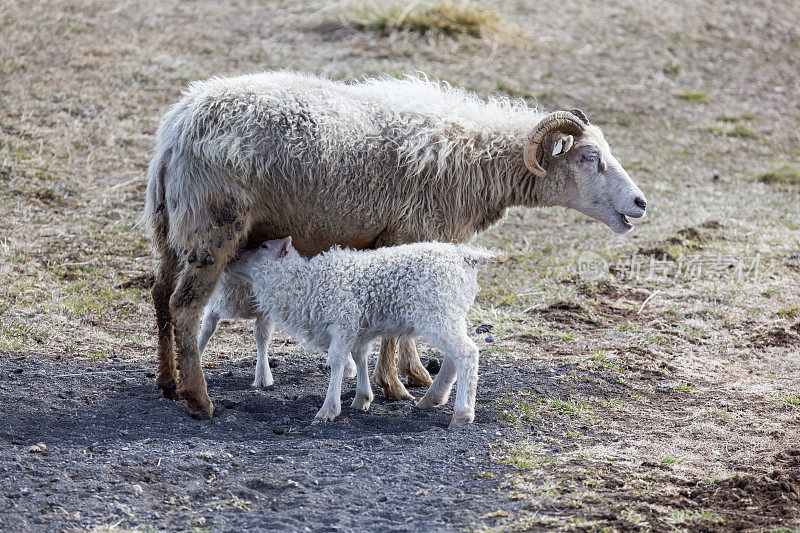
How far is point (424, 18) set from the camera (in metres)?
15.6

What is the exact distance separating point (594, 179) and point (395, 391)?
2223mm

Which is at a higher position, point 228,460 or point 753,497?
point 753,497

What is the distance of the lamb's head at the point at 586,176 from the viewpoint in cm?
713

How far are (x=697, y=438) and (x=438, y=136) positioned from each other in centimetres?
279

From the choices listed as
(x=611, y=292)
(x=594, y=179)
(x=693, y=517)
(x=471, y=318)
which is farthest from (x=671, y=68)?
(x=693, y=517)

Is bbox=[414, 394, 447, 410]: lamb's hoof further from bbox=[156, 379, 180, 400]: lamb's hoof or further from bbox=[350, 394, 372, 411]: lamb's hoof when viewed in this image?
bbox=[156, 379, 180, 400]: lamb's hoof

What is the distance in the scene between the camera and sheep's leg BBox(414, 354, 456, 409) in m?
6.19

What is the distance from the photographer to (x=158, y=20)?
15.0 m

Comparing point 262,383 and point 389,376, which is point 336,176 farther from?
point 262,383

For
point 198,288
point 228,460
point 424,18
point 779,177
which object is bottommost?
point 228,460

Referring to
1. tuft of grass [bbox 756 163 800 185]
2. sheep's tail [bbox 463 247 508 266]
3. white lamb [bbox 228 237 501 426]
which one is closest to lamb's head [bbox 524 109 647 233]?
sheep's tail [bbox 463 247 508 266]

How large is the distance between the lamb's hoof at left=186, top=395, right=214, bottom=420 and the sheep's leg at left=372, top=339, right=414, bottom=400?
1.27 metres

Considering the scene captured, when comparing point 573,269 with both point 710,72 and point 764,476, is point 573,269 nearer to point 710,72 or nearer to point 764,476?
point 764,476

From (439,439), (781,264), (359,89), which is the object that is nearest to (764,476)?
(439,439)
